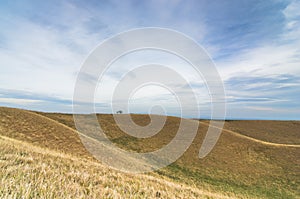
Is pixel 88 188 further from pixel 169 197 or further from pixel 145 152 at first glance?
pixel 145 152

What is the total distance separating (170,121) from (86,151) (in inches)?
1532

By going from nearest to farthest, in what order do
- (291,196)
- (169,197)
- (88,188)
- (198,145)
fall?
(88,188)
(169,197)
(291,196)
(198,145)

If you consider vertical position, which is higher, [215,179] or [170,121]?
[170,121]

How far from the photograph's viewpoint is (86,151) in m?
25.5

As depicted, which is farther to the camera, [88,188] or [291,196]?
[291,196]

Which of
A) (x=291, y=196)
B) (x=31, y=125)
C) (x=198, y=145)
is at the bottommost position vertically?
(x=291, y=196)

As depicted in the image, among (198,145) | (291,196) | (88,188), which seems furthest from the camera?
(198,145)

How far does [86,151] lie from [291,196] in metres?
26.9

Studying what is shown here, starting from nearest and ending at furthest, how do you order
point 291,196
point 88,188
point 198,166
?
1. point 88,188
2. point 291,196
3. point 198,166

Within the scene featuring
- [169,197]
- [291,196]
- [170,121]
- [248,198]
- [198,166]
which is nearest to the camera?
[169,197]

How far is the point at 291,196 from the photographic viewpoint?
24.4 meters

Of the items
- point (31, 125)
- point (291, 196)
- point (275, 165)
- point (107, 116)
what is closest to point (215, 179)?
point (291, 196)

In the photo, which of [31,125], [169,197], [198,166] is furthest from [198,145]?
[169,197]

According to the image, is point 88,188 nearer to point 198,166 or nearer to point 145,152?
point 198,166
